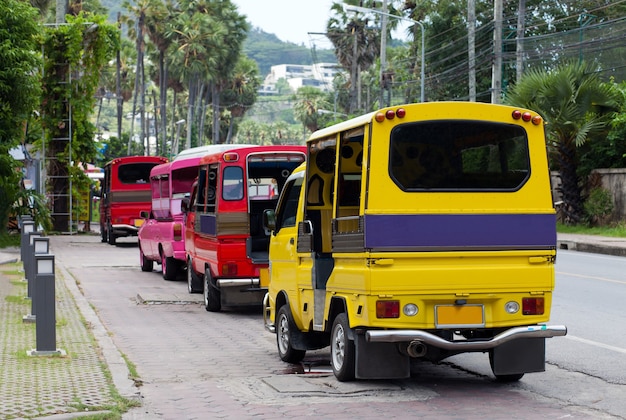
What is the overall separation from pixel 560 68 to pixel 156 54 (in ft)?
198

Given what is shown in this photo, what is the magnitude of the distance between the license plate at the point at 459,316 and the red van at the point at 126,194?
26527 mm

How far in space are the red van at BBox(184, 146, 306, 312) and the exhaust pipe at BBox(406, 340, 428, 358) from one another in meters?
6.12

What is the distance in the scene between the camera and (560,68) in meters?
32.1

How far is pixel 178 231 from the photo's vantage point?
66.7ft

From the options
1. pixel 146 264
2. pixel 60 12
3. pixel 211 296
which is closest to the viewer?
pixel 211 296

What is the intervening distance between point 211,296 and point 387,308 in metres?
7.40

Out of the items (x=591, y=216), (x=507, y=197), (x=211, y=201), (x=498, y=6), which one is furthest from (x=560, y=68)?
(x=507, y=197)

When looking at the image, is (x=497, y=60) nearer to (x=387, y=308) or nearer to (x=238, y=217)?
(x=238, y=217)

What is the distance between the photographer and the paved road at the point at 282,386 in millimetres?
8336

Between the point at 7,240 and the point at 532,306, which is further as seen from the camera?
the point at 7,240

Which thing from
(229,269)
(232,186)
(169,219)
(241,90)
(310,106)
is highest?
(310,106)

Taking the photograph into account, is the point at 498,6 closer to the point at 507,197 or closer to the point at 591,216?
the point at 591,216

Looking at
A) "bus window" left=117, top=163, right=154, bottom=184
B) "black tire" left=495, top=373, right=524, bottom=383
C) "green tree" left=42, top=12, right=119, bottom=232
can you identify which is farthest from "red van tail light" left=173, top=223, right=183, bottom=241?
"green tree" left=42, top=12, right=119, bottom=232

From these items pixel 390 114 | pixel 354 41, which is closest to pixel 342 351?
pixel 390 114
